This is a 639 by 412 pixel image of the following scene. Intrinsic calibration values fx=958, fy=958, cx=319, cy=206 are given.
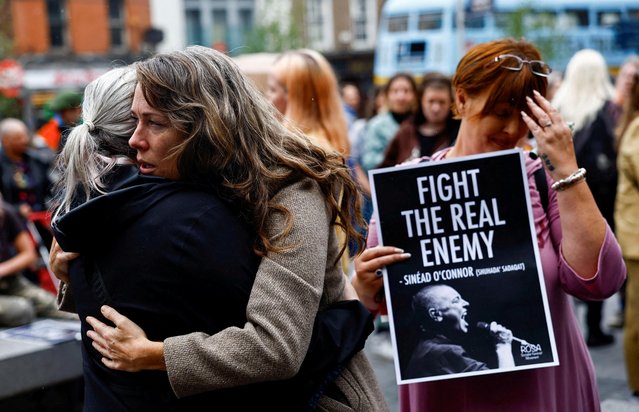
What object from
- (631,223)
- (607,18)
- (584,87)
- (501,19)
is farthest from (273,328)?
(607,18)

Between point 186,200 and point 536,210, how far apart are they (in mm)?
999

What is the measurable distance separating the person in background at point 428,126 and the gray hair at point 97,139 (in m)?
4.24

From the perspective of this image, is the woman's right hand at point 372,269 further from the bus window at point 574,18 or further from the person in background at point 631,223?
the bus window at point 574,18

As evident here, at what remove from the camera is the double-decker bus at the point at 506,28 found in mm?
31547

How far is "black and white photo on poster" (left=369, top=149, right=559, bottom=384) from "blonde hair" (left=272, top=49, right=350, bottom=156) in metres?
2.29

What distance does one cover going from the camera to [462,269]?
7.93 ft

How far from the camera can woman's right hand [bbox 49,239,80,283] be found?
2.23m

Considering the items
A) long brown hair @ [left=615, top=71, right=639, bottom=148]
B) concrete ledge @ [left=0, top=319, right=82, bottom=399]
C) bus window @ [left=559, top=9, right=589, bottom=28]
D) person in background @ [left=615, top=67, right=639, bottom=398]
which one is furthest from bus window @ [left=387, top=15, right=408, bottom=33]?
concrete ledge @ [left=0, top=319, right=82, bottom=399]

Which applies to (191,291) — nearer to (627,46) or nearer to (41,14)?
(627,46)

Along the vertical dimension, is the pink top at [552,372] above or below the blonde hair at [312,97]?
below

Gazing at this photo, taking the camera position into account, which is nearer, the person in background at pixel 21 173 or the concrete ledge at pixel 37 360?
the concrete ledge at pixel 37 360

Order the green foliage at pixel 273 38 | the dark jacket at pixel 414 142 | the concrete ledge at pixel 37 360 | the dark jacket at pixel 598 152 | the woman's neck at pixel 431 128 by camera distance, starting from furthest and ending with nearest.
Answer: the green foliage at pixel 273 38
the dark jacket at pixel 598 152
the woman's neck at pixel 431 128
the dark jacket at pixel 414 142
the concrete ledge at pixel 37 360

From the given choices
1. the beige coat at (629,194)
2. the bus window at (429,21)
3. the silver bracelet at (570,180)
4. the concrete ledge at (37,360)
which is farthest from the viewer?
the bus window at (429,21)

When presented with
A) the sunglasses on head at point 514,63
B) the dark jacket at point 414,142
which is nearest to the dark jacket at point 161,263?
the sunglasses on head at point 514,63
